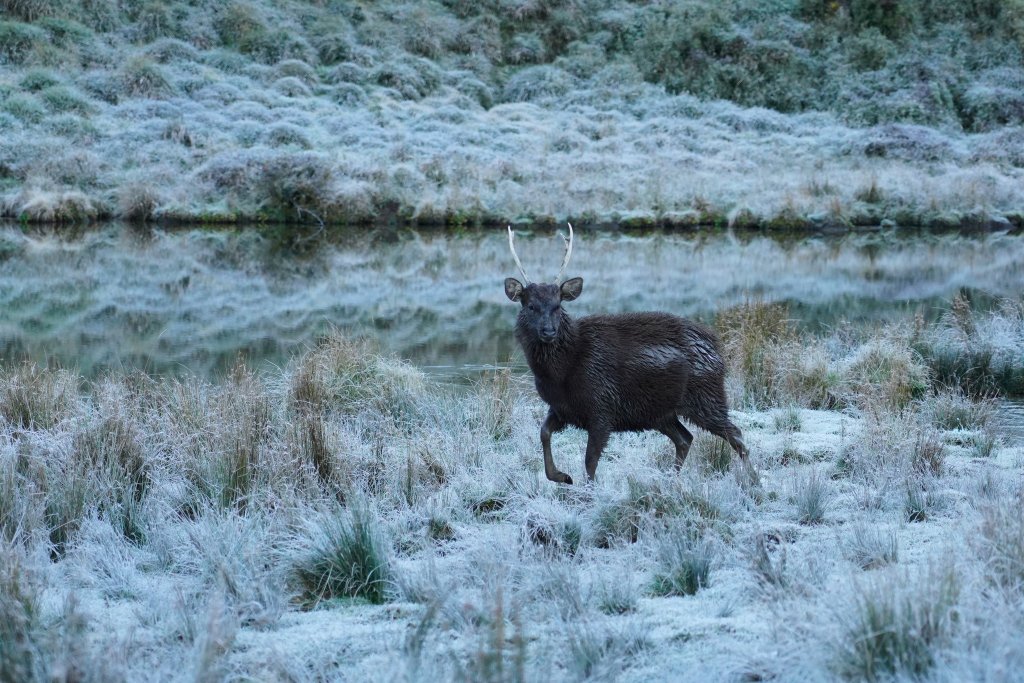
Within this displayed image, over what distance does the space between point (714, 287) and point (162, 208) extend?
14.6m

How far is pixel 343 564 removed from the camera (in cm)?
434

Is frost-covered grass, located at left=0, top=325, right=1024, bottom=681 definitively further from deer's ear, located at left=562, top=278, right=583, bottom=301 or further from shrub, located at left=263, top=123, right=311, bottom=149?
shrub, located at left=263, top=123, right=311, bottom=149

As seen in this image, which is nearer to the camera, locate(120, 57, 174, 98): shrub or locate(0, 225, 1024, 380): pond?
locate(0, 225, 1024, 380): pond

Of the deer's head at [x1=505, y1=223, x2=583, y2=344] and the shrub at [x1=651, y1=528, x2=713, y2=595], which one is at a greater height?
the deer's head at [x1=505, y1=223, x2=583, y2=344]

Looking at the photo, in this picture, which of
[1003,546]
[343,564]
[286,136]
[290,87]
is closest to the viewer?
[1003,546]

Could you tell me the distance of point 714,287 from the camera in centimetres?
1597

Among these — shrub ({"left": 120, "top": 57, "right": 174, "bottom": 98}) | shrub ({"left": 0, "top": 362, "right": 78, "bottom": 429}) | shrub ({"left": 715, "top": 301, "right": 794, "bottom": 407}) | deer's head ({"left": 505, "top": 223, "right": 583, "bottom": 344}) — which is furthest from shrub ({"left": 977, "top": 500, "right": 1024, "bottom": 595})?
shrub ({"left": 120, "top": 57, "right": 174, "bottom": 98})

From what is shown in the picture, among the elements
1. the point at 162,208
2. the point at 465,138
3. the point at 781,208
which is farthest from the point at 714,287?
the point at 465,138

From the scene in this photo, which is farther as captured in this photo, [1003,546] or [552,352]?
[552,352]

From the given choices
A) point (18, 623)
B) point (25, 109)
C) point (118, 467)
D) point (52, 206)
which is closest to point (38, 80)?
point (25, 109)

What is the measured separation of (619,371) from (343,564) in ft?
6.37

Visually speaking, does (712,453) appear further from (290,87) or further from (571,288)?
(290,87)

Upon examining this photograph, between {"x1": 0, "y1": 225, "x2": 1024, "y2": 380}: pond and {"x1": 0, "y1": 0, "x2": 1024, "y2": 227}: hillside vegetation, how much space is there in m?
2.47

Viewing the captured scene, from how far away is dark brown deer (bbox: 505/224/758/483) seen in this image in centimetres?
558
